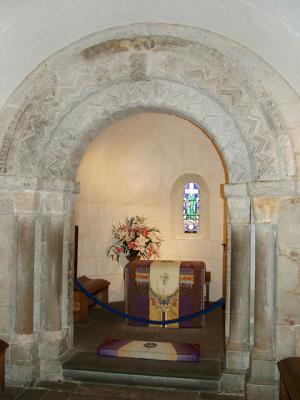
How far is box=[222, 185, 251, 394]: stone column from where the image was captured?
4293 millimetres

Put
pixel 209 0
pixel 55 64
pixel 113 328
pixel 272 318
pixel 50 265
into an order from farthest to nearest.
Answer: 1. pixel 113 328
2. pixel 50 265
3. pixel 55 64
4. pixel 272 318
5. pixel 209 0

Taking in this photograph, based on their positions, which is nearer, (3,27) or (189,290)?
(3,27)

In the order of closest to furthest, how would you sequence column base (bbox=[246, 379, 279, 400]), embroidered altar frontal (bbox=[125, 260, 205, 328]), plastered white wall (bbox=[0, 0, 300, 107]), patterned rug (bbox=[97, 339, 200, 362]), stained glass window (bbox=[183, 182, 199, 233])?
plastered white wall (bbox=[0, 0, 300, 107]) → column base (bbox=[246, 379, 279, 400]) → patterned rug (bbox=[97, 339, 200, 362]) → embroidered altar frontal (bbox=[125, 260, 205, 328]) → stained glass window (bbox=[183, 182, 199, 233])

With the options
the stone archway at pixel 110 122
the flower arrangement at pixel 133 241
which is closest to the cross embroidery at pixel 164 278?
the flower arrangement at pixel 133 241

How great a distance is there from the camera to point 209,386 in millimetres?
4371

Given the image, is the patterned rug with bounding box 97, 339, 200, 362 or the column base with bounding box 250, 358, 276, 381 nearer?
the column base with bounding box 250, 358, 276, 381

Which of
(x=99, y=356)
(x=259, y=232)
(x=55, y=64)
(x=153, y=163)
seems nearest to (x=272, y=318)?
(x=259, y=232)

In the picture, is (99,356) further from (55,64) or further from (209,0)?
(209,0)

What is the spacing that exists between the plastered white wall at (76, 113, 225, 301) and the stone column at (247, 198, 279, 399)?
12.1 feet

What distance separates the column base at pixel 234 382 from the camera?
4.26 m

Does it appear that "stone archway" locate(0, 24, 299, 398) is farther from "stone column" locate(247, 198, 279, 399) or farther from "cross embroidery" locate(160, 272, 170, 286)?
"cross embroidery" locate(160, 272, 170, 286)

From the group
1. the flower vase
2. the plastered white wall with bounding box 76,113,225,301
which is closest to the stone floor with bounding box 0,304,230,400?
the flower vase

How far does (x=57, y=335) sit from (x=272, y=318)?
2193 millimetres

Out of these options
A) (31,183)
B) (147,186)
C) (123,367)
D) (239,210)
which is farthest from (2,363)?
(147,186)
